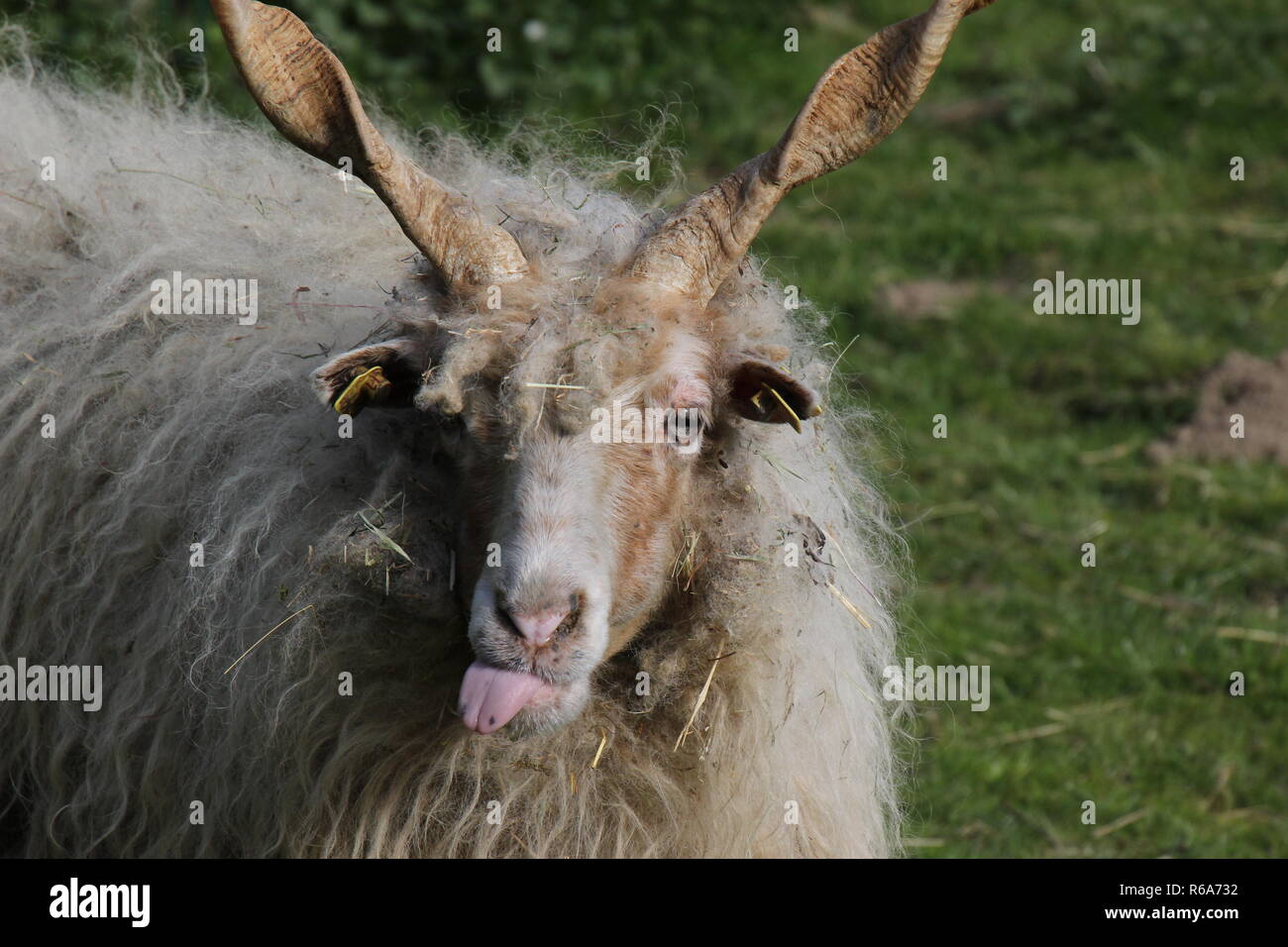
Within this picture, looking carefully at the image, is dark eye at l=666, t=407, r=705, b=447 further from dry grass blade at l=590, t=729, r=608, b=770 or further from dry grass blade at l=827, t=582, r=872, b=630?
dry grass blade at l=590, t=729, r=608, b=770

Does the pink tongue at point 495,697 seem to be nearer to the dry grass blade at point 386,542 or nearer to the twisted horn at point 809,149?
the dry grass blade at point 386,542

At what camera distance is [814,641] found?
3.61m

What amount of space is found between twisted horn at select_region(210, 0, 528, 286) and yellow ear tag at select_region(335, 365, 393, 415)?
0.82ft

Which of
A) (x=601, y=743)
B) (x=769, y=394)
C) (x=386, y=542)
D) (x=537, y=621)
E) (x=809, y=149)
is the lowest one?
(x=601, y=743)

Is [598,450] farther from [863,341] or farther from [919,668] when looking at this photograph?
[863,341]

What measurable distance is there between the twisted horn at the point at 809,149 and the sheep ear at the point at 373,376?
0.50m

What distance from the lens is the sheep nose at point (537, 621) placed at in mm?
2911

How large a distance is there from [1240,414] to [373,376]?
4865mm

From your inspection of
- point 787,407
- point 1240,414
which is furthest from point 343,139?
point 1240,414

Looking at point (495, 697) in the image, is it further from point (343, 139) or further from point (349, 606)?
point (343, 139)

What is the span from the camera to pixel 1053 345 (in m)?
7.63

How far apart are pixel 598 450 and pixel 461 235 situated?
56cm

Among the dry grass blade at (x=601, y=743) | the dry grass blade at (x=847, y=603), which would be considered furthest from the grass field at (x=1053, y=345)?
the dry grass blade at (x=601, y=743)
